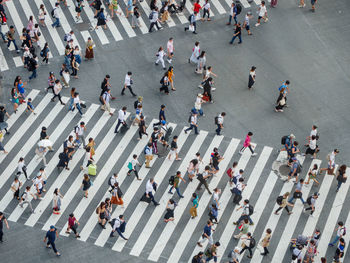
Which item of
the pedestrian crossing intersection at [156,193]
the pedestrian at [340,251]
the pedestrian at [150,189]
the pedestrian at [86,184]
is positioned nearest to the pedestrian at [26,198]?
the pedestrian crossing intersection at [156,193]

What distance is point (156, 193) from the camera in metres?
30.9

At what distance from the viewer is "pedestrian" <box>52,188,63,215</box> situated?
28.9 metres

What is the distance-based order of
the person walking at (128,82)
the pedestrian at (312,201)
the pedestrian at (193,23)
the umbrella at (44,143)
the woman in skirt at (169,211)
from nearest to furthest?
the woman in skirt at (169,211)
the pedestrian at (312,201)
the umbrella at (44,143)
the person walking at (128,82)
the pedestrian at (193,23)

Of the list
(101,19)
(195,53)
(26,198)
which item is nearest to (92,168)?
(26,198)

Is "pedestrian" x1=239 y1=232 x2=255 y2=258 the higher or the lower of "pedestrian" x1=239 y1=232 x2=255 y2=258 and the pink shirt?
the lower

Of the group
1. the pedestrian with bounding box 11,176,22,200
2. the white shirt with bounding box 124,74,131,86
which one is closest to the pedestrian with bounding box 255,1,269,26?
the white shirt with bounding box 124,74,131,86

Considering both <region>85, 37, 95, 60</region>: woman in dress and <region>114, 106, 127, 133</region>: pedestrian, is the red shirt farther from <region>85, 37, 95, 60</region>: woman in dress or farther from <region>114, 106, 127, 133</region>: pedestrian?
<region>114, 106, 127, 133</region>: pedestrian

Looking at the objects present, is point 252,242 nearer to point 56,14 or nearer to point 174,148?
point 174,148

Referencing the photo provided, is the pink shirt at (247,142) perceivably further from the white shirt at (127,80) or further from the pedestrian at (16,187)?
the pedestrian at (16,187)

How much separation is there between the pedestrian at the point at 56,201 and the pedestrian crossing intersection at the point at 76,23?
11.4 metres

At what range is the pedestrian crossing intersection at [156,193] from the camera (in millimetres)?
28938

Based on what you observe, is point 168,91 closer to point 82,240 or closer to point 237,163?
point 237,163

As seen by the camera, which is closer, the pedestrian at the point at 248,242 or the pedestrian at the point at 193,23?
the pedestrian at the point at 248,242

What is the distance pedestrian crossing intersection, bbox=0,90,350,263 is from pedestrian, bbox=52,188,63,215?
29cm
